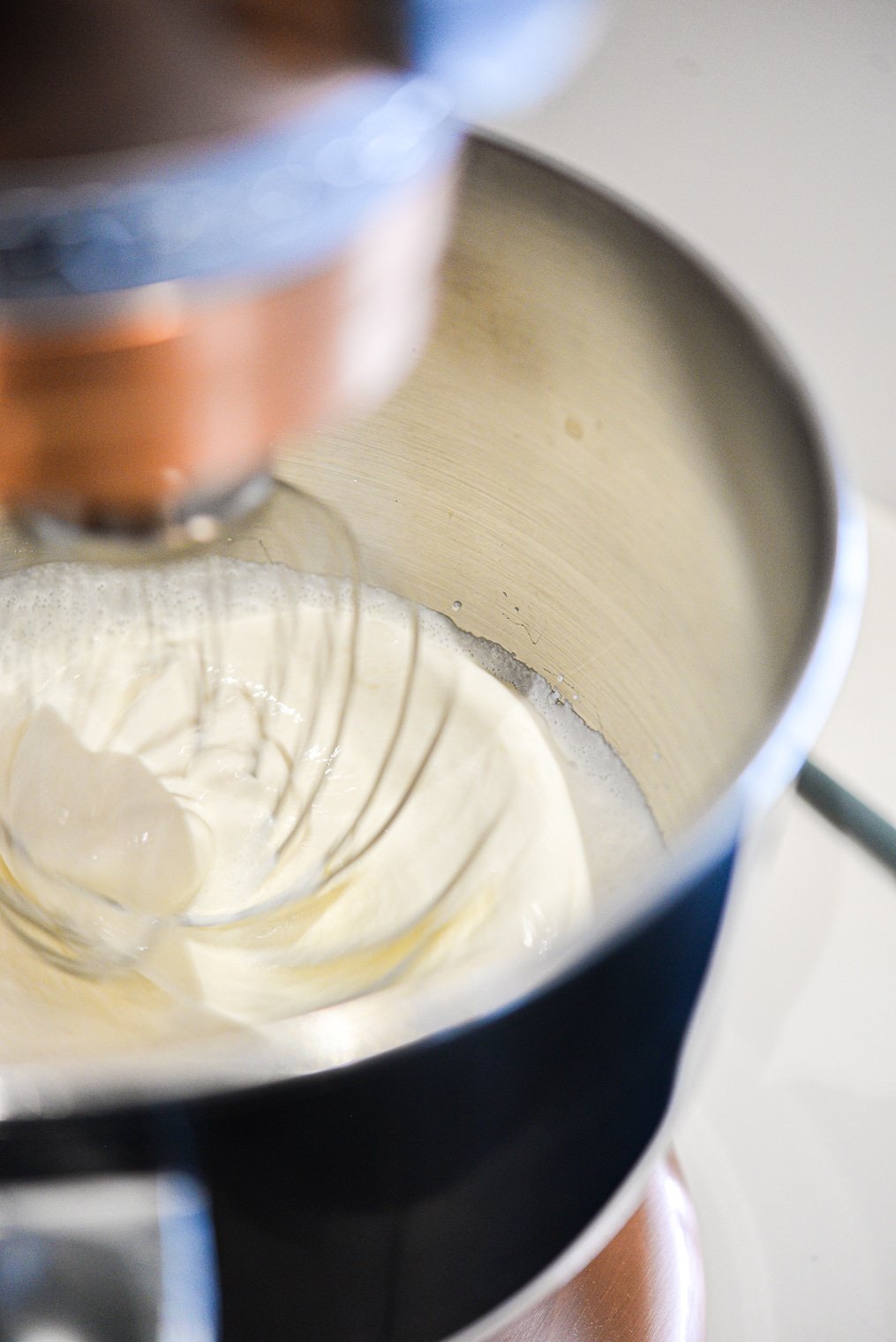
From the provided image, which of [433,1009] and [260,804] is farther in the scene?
[260,804]

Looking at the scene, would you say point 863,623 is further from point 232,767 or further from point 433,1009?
point 433,1009

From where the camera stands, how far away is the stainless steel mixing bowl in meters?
0.19

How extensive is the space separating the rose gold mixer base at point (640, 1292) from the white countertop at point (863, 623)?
0.03 ft

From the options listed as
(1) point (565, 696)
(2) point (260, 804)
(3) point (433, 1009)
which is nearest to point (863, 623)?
(1) point (565, 696)

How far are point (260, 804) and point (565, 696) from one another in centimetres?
11

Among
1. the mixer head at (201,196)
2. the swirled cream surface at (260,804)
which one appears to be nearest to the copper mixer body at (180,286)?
the mixer head at (201,196)

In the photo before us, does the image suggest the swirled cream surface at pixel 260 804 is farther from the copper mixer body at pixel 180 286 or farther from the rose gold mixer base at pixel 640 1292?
the copper mixer body at pixel 180 286

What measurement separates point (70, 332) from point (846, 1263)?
0.32 meters

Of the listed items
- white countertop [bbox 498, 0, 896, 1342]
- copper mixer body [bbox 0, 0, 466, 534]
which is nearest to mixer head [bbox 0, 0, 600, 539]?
copper mixer body [bbox 0, 0, 466, 534]

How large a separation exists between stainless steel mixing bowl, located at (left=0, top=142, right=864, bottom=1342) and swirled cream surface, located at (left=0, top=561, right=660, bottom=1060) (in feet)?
0.09

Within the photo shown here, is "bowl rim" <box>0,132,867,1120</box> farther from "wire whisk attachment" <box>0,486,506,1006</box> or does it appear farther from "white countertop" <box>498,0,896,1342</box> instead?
"wire whisk attachment" <box>0,486,506,1006</box>

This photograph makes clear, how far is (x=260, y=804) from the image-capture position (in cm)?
47

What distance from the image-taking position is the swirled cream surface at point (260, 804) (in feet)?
1.35

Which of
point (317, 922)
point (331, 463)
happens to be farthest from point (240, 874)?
point (331, 463)
